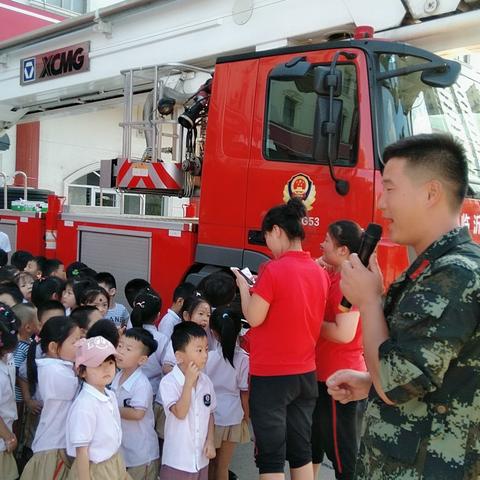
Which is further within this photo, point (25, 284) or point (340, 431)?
point (25, 284)

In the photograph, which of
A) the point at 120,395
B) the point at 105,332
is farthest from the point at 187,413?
the point at 105,332

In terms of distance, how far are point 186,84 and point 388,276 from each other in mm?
3037

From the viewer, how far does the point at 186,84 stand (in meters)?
5.37

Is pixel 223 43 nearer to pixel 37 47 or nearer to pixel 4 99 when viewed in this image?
pixel 37 47

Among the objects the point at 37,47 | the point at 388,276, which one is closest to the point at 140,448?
the point at 388,276

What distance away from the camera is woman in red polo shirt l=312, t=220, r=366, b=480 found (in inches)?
109

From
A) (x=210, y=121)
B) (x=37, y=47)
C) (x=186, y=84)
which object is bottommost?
(x=210, y=121)

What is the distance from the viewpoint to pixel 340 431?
2857mm

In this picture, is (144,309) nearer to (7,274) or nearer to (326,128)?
(326,128)

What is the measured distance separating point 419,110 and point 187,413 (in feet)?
7.41

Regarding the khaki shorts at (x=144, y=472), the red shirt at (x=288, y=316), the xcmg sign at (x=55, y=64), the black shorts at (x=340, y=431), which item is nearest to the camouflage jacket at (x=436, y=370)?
the red shirt at (x=288, y=316)

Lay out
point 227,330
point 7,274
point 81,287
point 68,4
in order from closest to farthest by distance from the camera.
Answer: point 227,330 < point 81,287 < point 7,274 < point 68,4

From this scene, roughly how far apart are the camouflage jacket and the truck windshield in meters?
2.17

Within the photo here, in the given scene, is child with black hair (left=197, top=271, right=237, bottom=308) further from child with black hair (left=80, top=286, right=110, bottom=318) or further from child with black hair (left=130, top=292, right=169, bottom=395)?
child with black hair (left=80, top=286, right=110, bottom=318)
